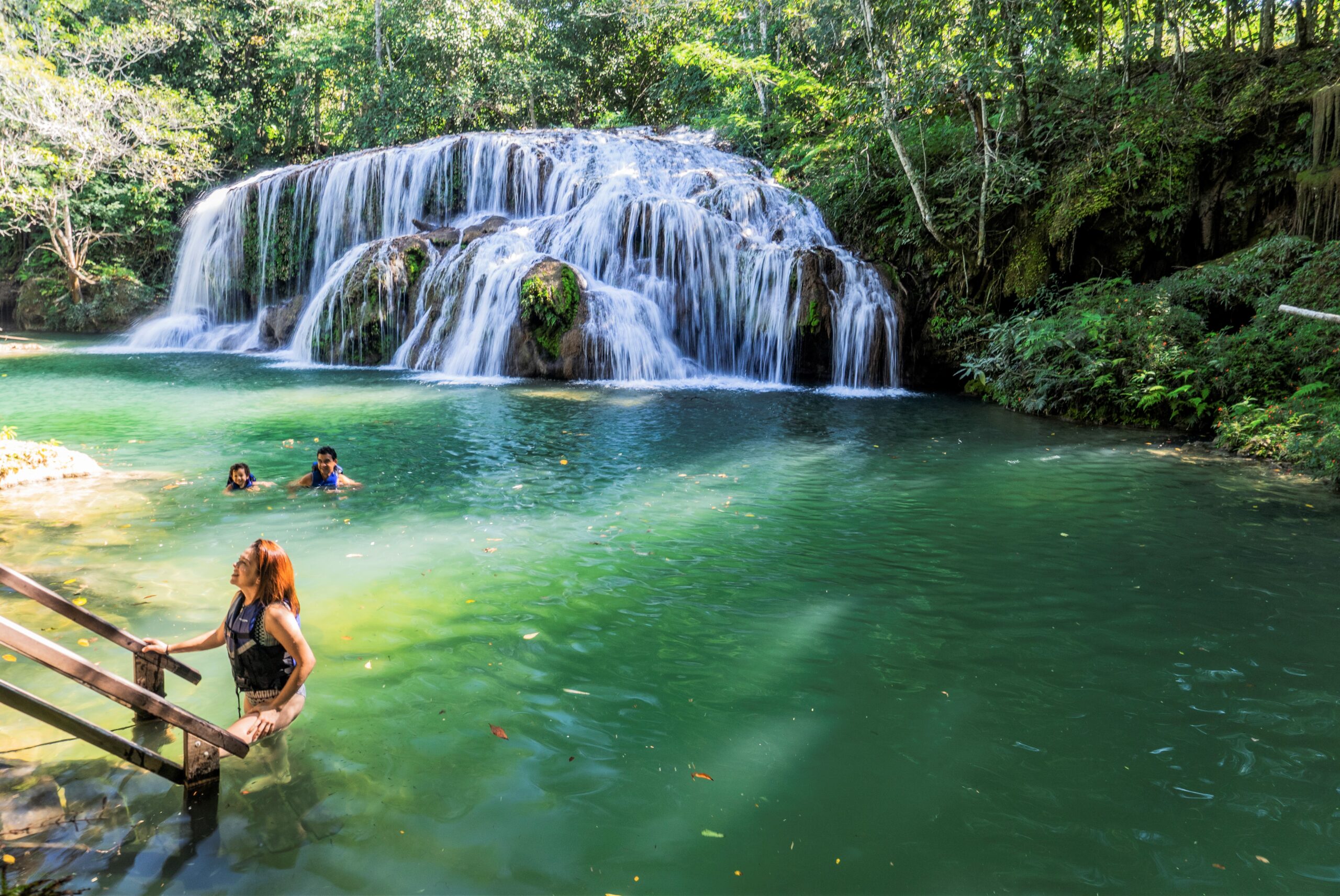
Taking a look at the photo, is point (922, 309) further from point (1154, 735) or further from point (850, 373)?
point (1154, 735)

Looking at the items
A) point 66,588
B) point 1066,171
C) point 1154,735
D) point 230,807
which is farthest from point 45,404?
point 1066,171

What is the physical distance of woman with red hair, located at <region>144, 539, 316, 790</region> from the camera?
318 cm

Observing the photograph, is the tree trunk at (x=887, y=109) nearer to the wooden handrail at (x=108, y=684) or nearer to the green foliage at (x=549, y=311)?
the green foliage at (x=549, y=311)

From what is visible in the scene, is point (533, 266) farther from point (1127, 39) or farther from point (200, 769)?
point (200, 769)

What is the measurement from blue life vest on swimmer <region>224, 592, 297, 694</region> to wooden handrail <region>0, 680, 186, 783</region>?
474 mm

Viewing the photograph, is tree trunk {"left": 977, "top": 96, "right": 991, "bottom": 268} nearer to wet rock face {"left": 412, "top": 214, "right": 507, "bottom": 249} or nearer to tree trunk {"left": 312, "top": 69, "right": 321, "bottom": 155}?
wet rock face {"left": 412, "top": 214, "right": 507, "bottom": 249}

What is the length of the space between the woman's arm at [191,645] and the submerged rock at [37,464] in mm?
5841

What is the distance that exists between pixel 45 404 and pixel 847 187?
16309 mm

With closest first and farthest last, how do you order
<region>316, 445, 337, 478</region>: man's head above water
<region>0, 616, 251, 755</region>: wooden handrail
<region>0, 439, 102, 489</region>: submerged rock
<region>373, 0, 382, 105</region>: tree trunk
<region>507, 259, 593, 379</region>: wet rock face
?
<region>0, 616, 251, 755</region>: wooden handrail < <region>316, 445, 337, 478</region>: man's head above water < <region>0, 439, 102, 489</region>: submerged rock < <region>507, 259, 593, 379</region>: wet rock face < <region>373, 0, 382, 105</region>: tree trunk

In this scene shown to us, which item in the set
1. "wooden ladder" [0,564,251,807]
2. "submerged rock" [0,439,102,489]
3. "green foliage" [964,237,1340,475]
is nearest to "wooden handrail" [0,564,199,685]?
"wooden ladder" [0,564,251,807]

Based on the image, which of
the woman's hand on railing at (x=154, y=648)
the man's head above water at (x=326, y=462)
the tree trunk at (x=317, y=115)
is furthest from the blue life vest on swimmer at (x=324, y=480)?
the tree trunk at (x=317, y=115)

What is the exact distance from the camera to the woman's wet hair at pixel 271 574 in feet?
10.4

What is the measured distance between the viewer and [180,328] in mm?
24469

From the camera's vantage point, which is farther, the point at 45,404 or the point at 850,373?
the point at 850,373
